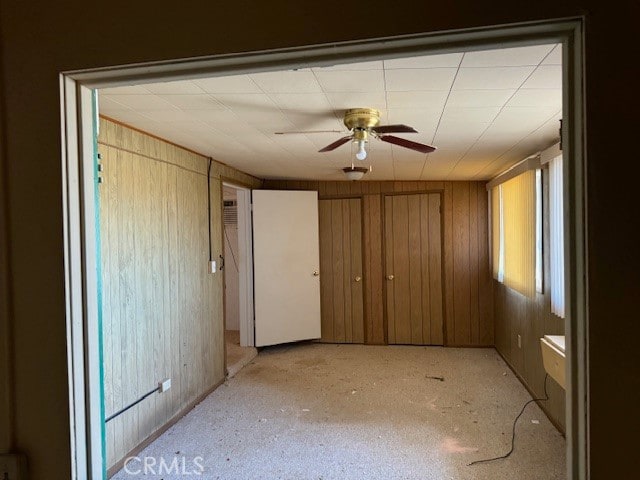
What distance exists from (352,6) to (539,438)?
123 inches

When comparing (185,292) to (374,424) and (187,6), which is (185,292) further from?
(187,6)

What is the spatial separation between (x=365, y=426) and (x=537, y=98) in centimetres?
246

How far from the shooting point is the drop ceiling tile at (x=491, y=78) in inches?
65.6

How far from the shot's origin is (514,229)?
3791 millimetres

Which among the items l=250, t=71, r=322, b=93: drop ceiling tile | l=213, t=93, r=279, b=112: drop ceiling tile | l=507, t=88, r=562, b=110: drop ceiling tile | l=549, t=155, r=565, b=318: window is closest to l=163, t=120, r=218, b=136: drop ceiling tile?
l=213, t=93, r=279, b=112: drop ceiling tile

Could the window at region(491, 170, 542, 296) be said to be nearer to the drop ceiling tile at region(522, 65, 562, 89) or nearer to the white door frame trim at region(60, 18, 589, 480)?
the drop ceiling tile at region(522, 65, 562, 89)

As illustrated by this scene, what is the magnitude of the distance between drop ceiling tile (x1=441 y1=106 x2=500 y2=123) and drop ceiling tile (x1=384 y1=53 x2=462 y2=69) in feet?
1.96

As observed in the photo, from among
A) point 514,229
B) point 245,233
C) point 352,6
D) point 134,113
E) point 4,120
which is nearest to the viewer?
point 352,6

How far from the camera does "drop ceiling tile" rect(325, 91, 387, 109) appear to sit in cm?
196

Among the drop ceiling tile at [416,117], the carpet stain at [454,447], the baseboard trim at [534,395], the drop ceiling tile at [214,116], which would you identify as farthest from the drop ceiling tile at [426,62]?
the baseboard trim at [534,395]

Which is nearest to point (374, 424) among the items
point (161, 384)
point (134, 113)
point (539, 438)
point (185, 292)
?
point (539, 438)

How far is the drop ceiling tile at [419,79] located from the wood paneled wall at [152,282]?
1.70 m

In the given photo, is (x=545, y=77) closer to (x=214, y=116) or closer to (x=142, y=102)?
(x=214, y=116)
